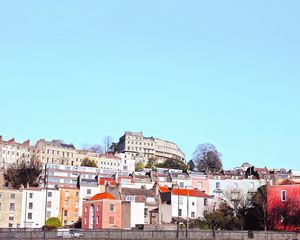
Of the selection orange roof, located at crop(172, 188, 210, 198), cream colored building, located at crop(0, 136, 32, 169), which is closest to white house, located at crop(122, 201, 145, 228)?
orange roof, located at crop(172, 188, 210, 198)

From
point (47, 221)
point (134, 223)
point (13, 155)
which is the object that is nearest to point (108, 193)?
point (134, 223)

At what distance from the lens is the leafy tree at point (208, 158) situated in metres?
174

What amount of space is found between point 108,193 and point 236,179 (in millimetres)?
38930

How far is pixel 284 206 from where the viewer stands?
269 ft

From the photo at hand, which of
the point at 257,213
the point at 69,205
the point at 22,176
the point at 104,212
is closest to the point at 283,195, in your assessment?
the point at 257,213

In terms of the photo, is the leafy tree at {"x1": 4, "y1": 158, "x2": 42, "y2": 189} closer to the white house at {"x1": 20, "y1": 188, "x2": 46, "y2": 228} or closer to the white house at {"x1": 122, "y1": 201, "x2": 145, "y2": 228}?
the white house at {"x1": 20, "y1": 188, "x2": 46, "y2": 228}

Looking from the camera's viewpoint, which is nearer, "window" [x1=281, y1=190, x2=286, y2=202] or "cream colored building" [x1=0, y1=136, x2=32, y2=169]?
"window" [x1=281, y1=190, x2=286, y2=202]

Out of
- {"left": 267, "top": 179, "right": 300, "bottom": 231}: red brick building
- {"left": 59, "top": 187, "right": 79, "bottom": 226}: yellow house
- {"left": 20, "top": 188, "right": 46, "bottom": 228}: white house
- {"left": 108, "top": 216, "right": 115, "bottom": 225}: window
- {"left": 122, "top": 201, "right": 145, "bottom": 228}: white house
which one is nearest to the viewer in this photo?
{"left": 267, "top": 179, "right": 300, "bottom": 231}: red brick building

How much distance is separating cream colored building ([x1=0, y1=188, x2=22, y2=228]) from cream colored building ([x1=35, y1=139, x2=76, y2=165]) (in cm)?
6729

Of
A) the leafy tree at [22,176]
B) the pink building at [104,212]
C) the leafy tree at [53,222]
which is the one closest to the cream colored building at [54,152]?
the leafy tree at [22,176]

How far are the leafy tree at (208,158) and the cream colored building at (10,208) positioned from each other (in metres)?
85.9

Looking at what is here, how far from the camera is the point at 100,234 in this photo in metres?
61.2

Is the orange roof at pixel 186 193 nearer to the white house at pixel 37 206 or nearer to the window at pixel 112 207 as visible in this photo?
the window at pixel 112 207

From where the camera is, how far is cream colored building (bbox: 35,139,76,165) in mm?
164650
